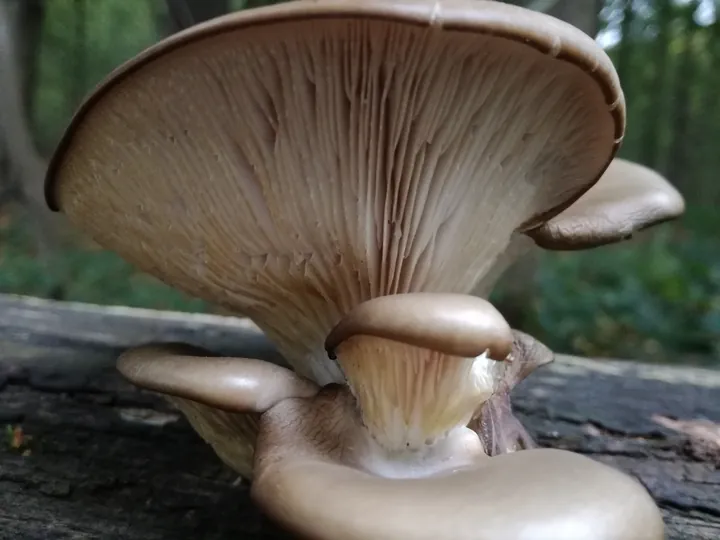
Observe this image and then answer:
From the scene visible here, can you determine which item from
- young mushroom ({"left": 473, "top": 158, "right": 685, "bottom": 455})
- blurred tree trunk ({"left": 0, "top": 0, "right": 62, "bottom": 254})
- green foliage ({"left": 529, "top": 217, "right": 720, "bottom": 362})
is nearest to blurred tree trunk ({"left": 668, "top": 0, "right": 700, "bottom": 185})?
green foliage ({"left": 529, "top": 217, "right": 720, "bottom": 362})

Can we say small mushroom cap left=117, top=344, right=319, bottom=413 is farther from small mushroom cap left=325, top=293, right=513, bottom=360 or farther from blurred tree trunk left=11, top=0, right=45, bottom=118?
blurred tree trunk left=11, top=0, right=45, bottom=118

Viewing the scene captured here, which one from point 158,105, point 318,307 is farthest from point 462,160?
point 158,105

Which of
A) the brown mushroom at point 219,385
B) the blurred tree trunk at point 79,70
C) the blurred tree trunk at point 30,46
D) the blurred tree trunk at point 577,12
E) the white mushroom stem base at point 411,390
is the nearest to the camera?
the white mushroom stem base at point 411,390

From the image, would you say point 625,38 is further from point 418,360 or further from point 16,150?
point 418,360

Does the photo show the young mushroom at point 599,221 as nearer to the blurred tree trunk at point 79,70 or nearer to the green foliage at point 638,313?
the green foliage at point 638,313

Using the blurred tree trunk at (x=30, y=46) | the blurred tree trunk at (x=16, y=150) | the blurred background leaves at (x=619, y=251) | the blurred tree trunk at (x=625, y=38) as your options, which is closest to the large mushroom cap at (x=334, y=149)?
the blurred background leaves at (x=619, y=251)

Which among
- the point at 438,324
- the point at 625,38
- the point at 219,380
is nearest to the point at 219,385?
the point at 219,380
